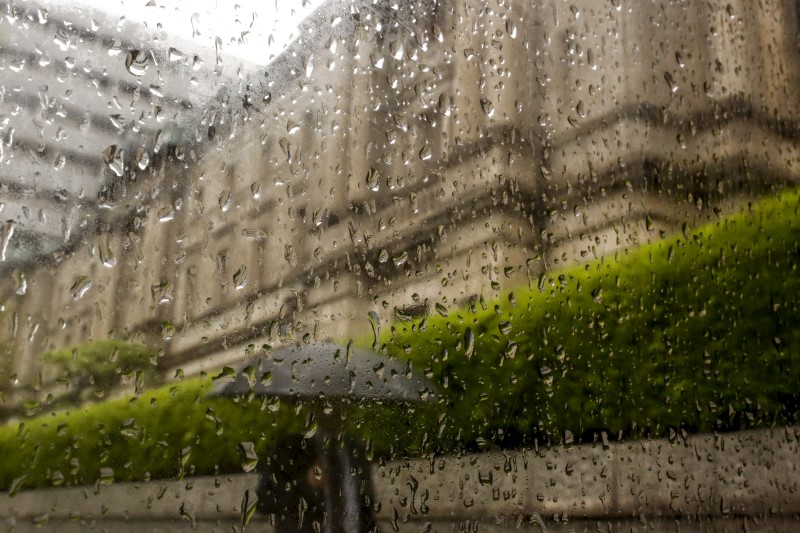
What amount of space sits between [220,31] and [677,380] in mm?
631

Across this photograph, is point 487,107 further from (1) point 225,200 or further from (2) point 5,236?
(2) point 5,236

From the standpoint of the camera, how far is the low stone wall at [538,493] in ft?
1.24

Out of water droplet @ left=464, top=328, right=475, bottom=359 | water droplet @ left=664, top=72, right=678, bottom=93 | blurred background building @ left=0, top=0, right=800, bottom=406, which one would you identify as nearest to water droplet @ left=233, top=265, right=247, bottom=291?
blurred background building @ left=0, top=0, right=800, bottom=406

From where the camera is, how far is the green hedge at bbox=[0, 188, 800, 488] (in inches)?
15.3

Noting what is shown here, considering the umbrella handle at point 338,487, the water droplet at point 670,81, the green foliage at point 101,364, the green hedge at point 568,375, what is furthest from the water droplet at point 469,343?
the water droplet at point 670,81

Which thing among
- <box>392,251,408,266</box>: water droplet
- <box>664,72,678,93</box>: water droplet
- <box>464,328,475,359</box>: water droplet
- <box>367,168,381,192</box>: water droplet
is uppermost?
<box>664,72,678,93</box>: water droplet

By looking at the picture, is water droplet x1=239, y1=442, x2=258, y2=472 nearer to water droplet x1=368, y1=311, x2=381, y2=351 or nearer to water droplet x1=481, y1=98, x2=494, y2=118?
water droplet x1=368, y1=311, x2=381, y2=351

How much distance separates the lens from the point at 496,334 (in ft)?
1.95

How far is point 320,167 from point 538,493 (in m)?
0.35

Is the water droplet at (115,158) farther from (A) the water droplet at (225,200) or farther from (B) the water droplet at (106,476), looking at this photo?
(B) the water droplet at (106,476)

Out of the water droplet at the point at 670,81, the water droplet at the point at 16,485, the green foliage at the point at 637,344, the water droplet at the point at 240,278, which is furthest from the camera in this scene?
the water droplet at the point at 670,81

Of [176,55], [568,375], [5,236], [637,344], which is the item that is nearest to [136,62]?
[176,55]

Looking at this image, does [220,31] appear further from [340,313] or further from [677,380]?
[677,380]

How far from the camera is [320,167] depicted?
1.67 feet
